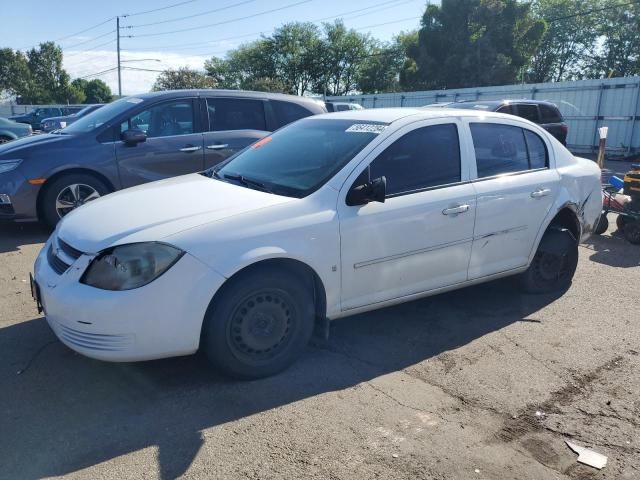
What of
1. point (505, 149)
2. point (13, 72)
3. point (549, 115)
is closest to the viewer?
point (505, 149)

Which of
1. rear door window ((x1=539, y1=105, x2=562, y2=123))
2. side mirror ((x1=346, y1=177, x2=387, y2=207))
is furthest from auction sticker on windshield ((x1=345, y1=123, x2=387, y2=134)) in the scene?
rear door window ((x1=539, y1=105, x2=562, y2=123))

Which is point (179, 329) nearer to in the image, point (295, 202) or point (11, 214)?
point (295, 202)

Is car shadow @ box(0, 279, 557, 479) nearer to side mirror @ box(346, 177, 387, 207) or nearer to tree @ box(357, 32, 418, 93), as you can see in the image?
side mirror @ box(346, 177, 387, 207)

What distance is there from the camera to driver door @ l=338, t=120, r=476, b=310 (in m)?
3.60

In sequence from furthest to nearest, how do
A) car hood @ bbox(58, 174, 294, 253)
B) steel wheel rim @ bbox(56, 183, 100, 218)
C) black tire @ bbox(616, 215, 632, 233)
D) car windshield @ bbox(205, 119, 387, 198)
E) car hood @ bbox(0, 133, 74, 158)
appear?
black tire @ bbox(616, 215, 632, 233)
steel wheel rim @ bbox(56, 183, 100, 218)
car hood @ bbox(0, 133, 74, 158)
car windshield @ bbox(205, 119, 387, 198)
car hood @ bbox(58, 174, 294, 253)

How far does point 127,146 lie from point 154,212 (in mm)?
3847

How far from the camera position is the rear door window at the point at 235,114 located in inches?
→ 294

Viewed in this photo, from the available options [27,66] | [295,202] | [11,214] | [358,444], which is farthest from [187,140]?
[27,66]

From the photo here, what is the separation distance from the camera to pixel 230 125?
759cm

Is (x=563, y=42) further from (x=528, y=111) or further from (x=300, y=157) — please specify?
(x=300, y=157)

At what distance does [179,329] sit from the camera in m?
3.04

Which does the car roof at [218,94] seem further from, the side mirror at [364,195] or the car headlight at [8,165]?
the side mirror at [364,195]

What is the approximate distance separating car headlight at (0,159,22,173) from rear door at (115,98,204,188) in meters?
1.12

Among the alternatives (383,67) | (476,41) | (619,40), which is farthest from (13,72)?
(619,40)
